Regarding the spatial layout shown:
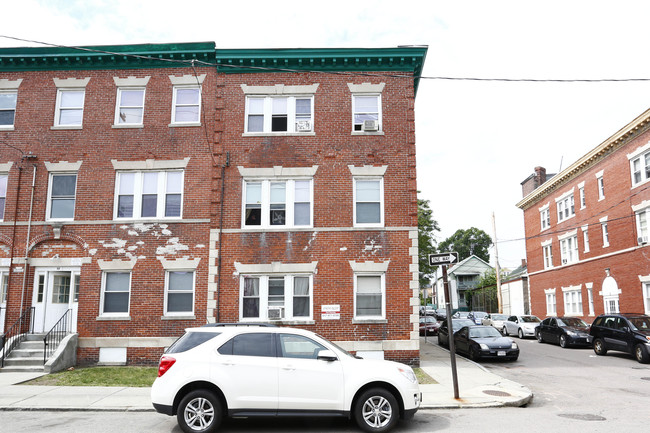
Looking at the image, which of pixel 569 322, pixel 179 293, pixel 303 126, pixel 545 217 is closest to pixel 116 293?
pixel 179 293

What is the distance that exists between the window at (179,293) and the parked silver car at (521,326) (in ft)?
68.1

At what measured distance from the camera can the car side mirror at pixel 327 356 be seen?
802cm

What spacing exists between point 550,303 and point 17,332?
35308 millimetres

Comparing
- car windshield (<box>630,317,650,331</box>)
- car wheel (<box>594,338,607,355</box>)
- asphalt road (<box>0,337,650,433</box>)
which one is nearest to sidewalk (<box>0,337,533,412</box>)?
asphalt road (<box>0,337,650,433</box>)

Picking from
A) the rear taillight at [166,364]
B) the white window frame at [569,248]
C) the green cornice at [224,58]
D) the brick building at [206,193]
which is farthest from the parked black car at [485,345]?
the white window frame at [569,248]

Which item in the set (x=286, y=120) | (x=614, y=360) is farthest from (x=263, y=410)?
(x=614, y=360)

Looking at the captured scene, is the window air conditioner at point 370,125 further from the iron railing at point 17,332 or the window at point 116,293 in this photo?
the iron railing at point 17,332

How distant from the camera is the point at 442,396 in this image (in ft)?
35.7

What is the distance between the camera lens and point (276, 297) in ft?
53.9

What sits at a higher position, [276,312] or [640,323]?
[276,312]

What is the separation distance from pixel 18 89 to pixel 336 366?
53.7 ft

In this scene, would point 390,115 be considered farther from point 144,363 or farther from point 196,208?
point 144,363

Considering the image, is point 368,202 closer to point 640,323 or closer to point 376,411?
point 376,411

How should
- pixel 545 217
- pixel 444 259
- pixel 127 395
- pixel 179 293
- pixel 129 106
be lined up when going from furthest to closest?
1. pixel 545 217
2. pixel 129 106
3. pixel 179 293
4. pixel 127 395
5. pixel 444 259
